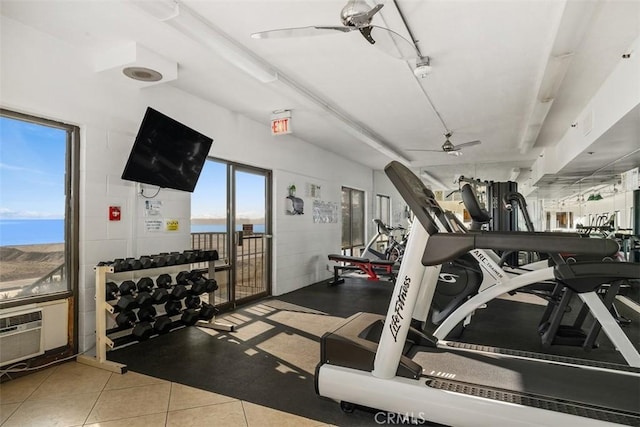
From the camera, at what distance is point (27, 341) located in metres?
2.76

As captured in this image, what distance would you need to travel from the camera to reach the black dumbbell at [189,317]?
349cm

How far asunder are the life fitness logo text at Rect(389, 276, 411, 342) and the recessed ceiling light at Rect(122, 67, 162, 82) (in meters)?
2.84

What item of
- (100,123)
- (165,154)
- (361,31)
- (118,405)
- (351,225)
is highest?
(361,31)

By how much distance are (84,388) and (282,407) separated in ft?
4.86

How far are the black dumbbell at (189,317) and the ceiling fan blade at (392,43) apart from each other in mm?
2957

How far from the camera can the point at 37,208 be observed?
292cm

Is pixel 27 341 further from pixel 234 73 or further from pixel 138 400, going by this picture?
pixel 234 73

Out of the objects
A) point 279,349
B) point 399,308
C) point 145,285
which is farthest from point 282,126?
point 399,308

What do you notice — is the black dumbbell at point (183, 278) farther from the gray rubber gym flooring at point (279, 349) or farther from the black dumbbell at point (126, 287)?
the gray rubber gym flooring at point (279, 349)

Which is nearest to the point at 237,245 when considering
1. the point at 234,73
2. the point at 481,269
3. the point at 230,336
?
the point at 230,336

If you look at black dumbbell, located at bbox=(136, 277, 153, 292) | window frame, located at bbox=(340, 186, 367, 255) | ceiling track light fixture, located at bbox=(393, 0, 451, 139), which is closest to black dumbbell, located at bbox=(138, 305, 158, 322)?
black dumbbell, located at bbox=(136, 277, 153, 292)

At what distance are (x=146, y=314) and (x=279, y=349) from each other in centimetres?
123

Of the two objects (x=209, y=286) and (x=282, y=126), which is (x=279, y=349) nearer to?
(x=209, y=286)

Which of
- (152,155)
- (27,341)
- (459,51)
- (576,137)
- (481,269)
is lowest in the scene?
(27,341)
